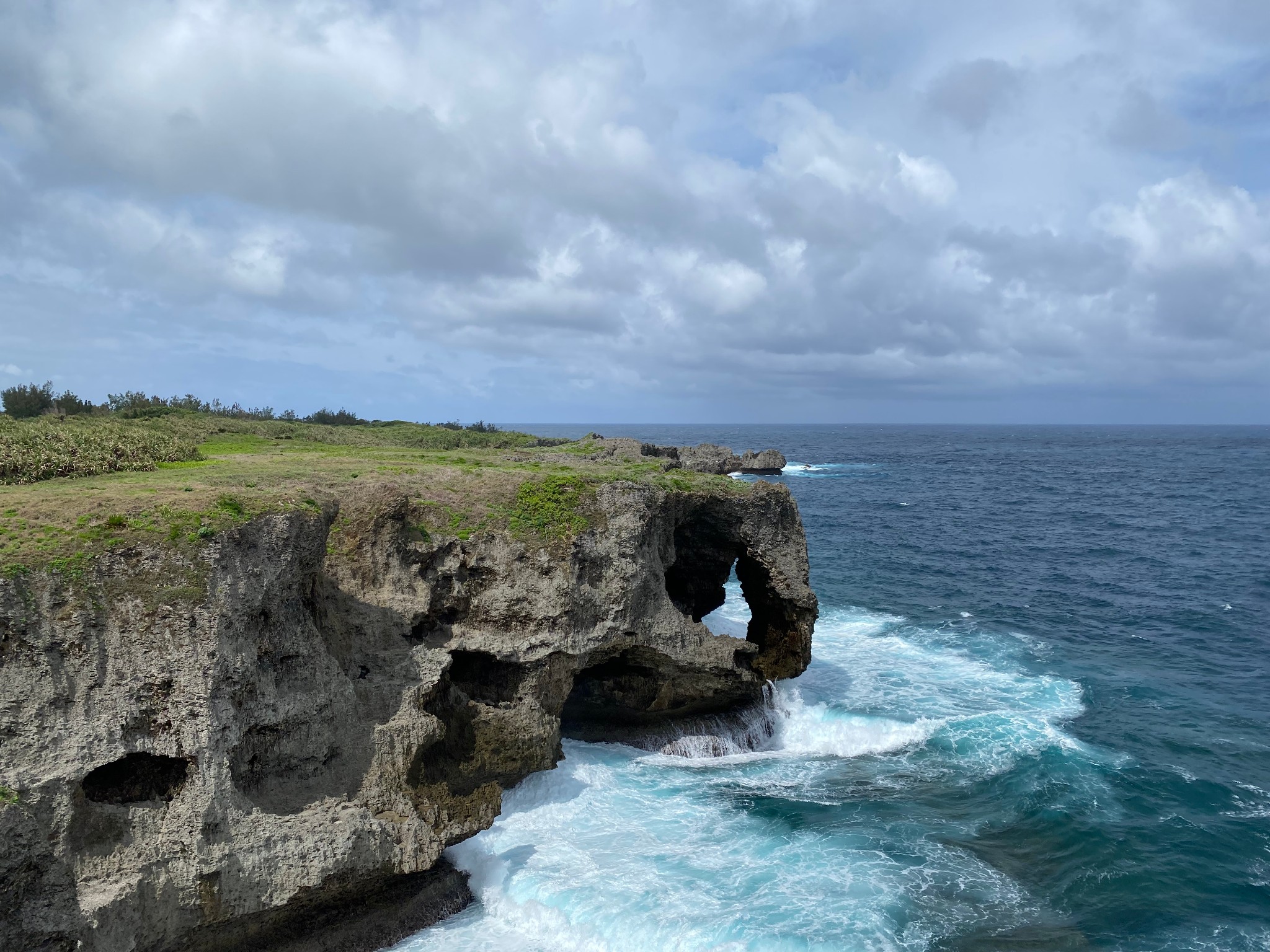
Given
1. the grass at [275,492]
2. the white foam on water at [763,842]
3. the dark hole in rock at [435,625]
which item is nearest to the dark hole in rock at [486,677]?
the dark hole in rock at [435,625]

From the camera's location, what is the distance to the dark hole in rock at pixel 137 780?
13.3 metres

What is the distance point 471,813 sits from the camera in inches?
673

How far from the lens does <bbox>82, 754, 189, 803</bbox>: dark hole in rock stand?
43.5 feet

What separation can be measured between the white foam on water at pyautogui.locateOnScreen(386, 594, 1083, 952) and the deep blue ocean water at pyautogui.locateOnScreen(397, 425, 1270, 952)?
0.06m

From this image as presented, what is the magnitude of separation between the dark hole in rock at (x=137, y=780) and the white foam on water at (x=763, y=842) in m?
5.60

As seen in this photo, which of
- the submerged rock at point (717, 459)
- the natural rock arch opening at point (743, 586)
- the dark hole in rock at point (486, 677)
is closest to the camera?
the dark hole in rock at point (486, 677)

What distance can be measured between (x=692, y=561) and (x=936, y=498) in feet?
206

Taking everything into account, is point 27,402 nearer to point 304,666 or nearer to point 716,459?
point 304,666

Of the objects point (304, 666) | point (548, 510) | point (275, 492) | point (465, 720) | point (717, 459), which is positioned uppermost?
point (275, 492)

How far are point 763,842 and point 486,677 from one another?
26.1ft

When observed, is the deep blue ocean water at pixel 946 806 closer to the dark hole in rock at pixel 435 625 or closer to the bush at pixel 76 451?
the dark hole in rock at pixel 435 625

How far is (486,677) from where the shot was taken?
2023cm

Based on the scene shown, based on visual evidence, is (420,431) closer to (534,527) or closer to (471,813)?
(534,527)

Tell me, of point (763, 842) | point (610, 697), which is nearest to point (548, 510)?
point (610, 697)
